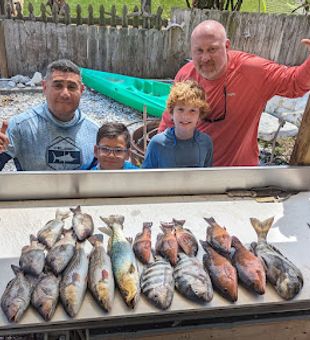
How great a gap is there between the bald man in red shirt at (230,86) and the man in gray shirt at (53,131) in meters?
1.02

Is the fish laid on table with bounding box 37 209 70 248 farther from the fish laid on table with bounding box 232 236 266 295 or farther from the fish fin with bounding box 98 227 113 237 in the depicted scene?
the fish laid on table with bounding box 232 236 266 295

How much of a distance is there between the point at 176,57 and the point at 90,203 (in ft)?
22.4

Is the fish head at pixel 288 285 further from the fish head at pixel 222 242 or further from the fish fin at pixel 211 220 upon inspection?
the fish fin at pixel 211 220

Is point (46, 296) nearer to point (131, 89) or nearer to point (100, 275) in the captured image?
point (100, 275)

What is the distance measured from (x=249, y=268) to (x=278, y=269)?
0.14 meters

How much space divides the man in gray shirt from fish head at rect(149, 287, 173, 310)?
1.40m

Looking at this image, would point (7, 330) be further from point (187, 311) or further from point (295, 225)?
point (295, 225)

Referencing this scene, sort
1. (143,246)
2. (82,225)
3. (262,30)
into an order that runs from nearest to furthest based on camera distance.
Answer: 1. (143,246)
2. (82,225)
3. (262,30)

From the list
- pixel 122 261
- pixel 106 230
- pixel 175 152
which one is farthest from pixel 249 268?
pixel 175 152

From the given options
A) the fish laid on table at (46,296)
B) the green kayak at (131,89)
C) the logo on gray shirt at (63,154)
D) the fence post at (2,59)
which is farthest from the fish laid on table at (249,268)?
the fence post at (2,59)

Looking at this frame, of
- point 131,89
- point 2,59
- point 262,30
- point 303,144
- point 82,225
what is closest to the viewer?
point 82,225

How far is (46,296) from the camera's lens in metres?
1.60

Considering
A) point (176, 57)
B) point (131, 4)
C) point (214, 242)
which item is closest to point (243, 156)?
point (214, 242)

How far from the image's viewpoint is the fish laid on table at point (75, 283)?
5.21 feet
